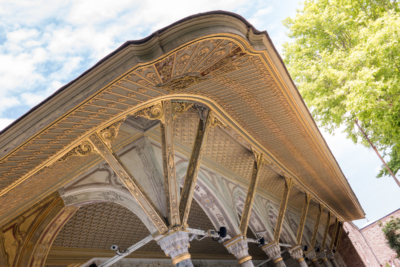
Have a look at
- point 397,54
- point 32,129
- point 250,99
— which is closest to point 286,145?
point 250,99

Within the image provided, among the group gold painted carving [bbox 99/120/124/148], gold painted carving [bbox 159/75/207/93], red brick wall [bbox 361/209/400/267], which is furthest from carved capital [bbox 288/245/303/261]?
red brick wall [bbox 361/209/400/267]

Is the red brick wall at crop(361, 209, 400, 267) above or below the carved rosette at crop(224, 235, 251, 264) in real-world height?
below

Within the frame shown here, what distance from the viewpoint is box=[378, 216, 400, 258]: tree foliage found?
67.6 feet

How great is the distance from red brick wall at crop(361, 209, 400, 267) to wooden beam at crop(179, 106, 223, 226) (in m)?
21.6

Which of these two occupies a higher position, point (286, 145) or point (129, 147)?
point (129, 147)

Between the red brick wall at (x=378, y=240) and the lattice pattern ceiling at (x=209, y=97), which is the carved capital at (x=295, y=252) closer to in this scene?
the lattice pattern ceiling at (x=209, y=97)

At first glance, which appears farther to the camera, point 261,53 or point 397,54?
point 397,54

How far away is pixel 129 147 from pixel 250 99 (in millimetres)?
2176

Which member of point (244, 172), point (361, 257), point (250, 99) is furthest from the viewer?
point (361, 257)

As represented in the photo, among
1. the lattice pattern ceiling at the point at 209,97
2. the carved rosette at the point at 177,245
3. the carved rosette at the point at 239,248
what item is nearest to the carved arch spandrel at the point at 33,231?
the lattice pattern ceiling at the point at 209,97

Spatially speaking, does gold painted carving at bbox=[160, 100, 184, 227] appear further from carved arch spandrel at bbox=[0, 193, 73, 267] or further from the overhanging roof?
carved arch spandrel at bbox=[0, 193, 73, 267]

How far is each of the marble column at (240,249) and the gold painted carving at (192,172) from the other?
294 centimetres

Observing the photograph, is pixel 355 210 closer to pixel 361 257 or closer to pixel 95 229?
pixel 361 257

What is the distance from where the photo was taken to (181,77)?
3732 mm
